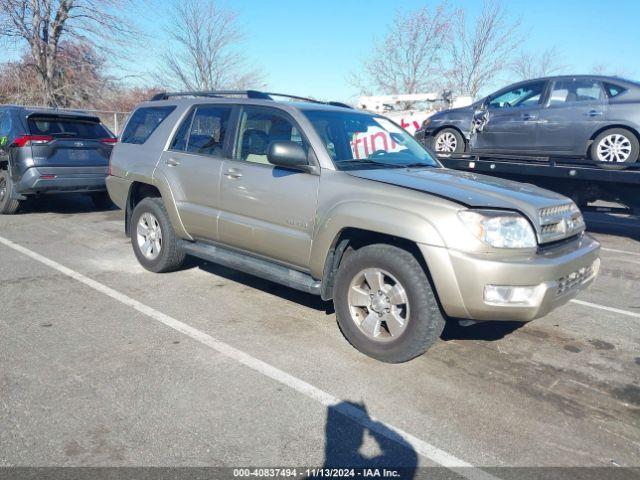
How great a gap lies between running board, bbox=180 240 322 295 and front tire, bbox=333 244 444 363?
0.97 feet

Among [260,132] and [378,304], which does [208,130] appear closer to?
[260,132]

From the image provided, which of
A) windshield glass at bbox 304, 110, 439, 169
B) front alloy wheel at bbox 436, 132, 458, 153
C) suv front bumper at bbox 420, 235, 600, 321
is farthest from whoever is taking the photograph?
front alloy wheel at bbox 436, 132, 458, 153

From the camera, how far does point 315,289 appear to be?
411 centimetres

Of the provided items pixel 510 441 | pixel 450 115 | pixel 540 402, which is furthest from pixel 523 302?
pixel 450 115

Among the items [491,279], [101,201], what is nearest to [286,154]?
[491,279]

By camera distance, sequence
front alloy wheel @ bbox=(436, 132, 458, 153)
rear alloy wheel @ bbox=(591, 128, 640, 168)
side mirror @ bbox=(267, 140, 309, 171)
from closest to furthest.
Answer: side mirror @ bbox=(267, 140, 309, 171) < rear alloy wheel @ bbox=(591, 128, 640, 168) < front alloy wheel @ bbox=(436, 132, 458, 153)

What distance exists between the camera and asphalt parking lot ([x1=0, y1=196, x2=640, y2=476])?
2740 mm

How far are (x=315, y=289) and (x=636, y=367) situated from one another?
2.42 metres

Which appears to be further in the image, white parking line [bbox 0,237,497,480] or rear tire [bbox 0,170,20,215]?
rear tire [bbox 0,170,20,215]

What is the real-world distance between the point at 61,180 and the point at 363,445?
7318mm

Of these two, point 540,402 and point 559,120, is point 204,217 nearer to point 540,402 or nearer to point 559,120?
point 540,402

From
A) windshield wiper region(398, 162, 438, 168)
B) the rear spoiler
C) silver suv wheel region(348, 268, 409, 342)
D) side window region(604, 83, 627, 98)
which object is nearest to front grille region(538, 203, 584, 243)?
silver suv wheel region(348, 268, 409, 342)

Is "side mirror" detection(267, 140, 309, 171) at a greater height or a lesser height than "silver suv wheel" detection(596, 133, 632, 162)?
lesser

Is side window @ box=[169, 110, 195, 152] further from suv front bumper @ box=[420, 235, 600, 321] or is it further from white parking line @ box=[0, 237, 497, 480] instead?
suv front bumper @ box=[420, 235, 600, 321]
